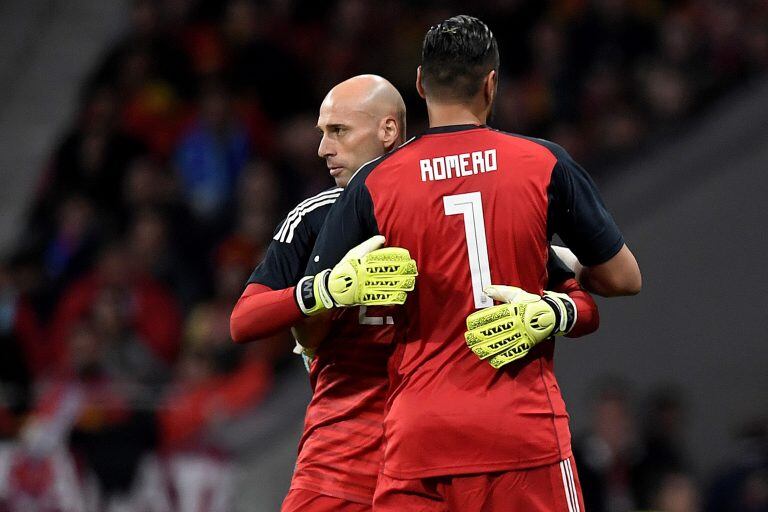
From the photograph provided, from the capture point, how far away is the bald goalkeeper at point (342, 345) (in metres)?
3.77

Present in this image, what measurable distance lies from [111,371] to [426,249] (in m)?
5.42

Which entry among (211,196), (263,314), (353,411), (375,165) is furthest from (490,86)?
(211,196)

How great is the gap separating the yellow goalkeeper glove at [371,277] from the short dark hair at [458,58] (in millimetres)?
426

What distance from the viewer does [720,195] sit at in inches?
325

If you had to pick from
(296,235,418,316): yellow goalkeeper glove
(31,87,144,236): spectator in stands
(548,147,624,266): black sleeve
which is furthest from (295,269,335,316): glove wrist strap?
(31,87,144,236): spectator in stands

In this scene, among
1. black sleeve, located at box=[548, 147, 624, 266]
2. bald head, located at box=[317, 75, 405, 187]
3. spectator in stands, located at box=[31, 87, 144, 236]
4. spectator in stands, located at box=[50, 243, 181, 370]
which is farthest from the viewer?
spectator in stands, located at box=[31, 87, 144, 236]

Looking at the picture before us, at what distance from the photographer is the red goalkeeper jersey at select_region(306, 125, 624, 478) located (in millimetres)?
3340

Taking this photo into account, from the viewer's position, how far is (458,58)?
341cm

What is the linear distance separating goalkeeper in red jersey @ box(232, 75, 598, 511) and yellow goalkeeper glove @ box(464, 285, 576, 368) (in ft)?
1.03

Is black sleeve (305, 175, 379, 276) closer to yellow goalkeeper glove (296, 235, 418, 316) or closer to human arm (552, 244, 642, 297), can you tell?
yellow goalkeeper glove (296, 235, 418, 316)

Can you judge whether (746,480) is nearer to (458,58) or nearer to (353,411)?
(353,411)

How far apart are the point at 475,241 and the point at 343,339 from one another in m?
0.65

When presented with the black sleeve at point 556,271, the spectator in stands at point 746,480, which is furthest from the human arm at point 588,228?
the spectator in stands at point 746,480

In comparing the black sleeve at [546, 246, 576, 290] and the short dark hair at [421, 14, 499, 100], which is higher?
the short dark hair at [421, 14, 499, 100]
